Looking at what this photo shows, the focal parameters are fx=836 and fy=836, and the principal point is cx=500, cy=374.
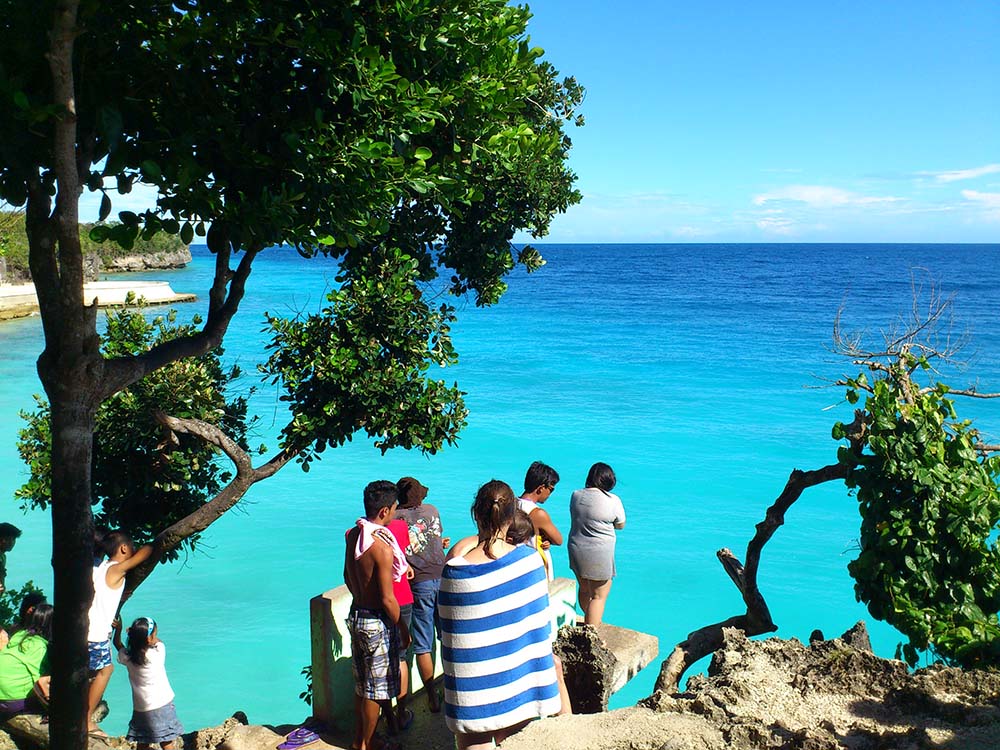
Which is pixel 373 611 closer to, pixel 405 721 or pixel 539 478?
pixel 405 721

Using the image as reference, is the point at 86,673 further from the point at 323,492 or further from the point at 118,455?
the point at 323,492

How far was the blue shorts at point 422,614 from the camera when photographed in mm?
6336

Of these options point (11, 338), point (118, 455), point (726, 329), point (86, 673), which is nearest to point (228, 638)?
point (118, 455)

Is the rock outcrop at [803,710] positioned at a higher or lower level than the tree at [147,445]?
lower

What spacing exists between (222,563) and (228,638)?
3.11 meters

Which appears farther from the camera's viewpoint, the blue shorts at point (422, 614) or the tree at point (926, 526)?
the blue shorts at point (422, 614)

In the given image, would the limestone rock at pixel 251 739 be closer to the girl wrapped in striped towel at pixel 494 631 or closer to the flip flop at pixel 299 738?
the flip flop at pixel 299 738

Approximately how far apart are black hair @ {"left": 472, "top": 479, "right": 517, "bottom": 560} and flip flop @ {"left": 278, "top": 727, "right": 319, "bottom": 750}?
267cm

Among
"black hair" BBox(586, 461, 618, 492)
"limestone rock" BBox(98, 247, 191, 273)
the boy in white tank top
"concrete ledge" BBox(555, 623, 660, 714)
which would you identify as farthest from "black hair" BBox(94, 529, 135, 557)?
"limestone rock" BBox(98, 247, 191, 273)

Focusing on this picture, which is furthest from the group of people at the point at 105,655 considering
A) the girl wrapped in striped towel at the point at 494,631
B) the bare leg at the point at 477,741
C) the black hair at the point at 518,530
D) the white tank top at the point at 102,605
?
the black hair at the point at 518,530

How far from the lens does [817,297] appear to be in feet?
216

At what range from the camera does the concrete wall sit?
20.0 feet

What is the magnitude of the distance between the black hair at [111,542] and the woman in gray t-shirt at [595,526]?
3.48m

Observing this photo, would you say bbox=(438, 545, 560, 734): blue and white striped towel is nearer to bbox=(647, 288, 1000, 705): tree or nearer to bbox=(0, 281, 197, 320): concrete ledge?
bbox=(647, 288, 1000, 705): tree
